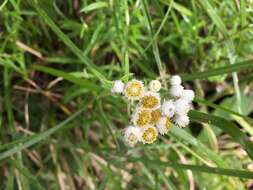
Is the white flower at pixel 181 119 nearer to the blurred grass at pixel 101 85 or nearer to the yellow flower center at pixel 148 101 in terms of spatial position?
the yellow flower center at pixel 148 101

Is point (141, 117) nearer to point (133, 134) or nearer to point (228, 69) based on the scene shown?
point (133, 134)

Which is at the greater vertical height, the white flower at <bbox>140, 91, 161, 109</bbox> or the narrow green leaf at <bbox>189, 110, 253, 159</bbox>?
the white flower at <bbox>140, 91, 161, 109</bbox>

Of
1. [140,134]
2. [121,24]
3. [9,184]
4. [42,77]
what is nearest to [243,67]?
[140,134]

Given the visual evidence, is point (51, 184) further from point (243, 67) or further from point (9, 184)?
point (243, 67)

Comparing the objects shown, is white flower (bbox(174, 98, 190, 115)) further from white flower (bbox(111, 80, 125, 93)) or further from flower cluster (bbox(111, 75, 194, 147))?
white flower (bbox(111, 80, 125, 93))

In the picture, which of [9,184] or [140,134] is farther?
[9,184]

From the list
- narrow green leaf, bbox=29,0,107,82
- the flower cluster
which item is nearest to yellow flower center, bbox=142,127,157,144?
the flower cluster
